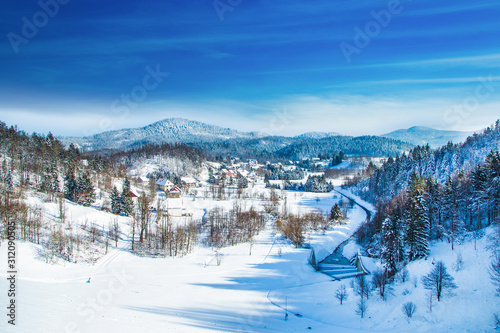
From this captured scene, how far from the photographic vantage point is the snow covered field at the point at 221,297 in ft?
60.9

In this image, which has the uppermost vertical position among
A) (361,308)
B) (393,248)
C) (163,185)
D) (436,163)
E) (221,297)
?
(436,163)

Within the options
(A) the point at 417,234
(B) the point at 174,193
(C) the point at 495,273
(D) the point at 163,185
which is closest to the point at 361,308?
(C) the point at 495,273

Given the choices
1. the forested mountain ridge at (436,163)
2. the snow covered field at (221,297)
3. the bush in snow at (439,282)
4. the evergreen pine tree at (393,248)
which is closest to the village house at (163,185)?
the snow covered field at (221,297)

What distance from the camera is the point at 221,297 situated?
27.1 metres

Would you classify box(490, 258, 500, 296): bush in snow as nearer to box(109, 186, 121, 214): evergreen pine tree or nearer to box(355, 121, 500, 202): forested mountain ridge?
box(355, 121, 500, 202): forested mountain ridge

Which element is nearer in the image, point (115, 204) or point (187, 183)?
point (115, 204)

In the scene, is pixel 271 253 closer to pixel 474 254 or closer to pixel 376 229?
pixel 376 229

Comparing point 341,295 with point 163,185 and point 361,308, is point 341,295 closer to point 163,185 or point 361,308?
point 361,308

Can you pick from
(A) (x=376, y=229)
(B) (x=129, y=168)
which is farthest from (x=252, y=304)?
(B) (x=129, y=168)

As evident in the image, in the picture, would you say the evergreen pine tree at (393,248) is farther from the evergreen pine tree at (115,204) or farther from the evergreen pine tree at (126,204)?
the evergreen pine tree at (115,204)

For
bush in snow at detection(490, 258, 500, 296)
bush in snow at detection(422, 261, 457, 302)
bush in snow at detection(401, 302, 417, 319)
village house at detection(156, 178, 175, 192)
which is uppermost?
village house at detection(156, 178, 175, 192)

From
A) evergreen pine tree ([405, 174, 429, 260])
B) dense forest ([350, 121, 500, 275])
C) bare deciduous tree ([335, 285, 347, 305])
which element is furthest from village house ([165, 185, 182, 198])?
evergreen pine tree ([405, 174, 429, 260])

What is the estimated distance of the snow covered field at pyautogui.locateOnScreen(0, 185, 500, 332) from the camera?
18.6 m

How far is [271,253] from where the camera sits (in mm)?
43312
